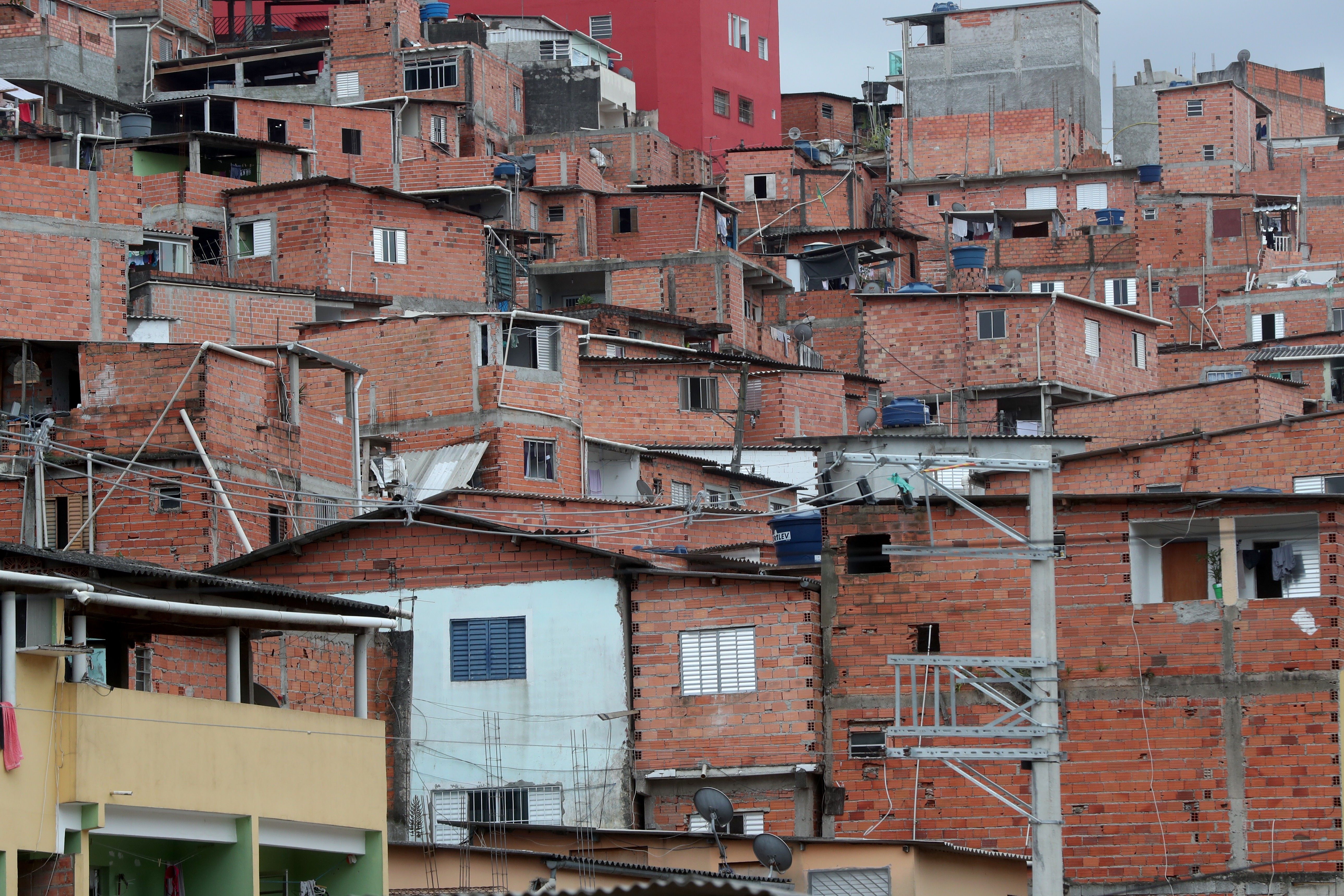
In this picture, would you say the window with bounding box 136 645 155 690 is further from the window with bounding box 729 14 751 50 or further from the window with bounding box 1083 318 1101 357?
the window with bounding box 729 14 751 50

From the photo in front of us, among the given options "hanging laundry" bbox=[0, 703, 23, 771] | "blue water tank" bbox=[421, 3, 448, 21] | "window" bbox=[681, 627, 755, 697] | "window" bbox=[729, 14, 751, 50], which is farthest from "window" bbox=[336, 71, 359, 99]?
"hanging laundry" bbox=[0, 703, 23, 771]

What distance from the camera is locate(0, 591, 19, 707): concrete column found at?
54.9 feet

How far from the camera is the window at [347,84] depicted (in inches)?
2448

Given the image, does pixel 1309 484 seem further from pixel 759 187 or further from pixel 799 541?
pixel 759 187

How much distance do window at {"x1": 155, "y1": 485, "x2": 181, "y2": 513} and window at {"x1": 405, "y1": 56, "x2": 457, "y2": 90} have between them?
34384mm

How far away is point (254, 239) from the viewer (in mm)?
47438

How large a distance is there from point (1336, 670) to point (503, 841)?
10.6 metres

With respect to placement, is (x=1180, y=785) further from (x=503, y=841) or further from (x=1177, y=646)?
(x=503, y=841)

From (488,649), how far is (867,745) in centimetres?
529

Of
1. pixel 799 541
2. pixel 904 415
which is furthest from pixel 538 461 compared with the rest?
pixel 904 415

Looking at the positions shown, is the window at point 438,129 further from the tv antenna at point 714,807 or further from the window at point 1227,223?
the tv antenna at point 714,807

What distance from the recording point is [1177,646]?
26.9m

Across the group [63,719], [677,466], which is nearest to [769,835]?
[63,719]

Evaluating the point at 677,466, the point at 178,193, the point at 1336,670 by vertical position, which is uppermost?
the point at 178,193
